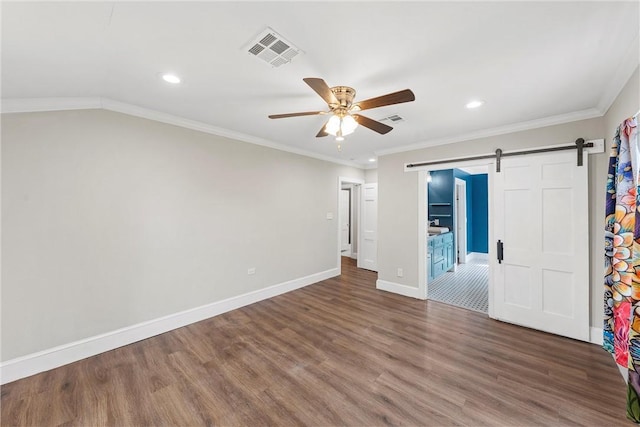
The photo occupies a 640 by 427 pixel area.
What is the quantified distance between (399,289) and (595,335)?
7.63 ft

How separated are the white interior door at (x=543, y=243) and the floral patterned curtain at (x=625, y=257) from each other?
75cm

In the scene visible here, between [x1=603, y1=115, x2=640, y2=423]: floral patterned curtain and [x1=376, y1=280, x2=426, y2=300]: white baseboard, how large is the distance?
218 centimetres

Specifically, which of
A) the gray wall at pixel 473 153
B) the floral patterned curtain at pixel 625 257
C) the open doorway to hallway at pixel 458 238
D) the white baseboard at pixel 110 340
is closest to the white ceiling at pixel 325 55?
the gray wall at pixel 473 153

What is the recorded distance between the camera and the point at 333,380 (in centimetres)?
213

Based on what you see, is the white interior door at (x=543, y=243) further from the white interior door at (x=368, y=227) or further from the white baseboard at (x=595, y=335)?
the white interior door at (x=368, y=227)

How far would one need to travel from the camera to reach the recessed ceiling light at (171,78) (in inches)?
81.0

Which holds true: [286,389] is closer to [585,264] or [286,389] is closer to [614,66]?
[585,264]

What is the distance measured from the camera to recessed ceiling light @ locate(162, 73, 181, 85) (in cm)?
206

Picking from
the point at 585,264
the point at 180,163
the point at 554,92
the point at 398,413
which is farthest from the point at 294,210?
the point at 585,264

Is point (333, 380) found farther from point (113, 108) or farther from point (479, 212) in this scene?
point (479, 212)

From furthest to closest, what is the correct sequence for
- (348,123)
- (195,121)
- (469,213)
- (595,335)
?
1. (469,213)
2. (195,121)
3. (595,335)
4. (348,123)

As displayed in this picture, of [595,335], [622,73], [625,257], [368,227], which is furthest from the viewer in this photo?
[368,227]

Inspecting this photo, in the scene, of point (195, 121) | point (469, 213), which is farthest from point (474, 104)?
point (469, 213)

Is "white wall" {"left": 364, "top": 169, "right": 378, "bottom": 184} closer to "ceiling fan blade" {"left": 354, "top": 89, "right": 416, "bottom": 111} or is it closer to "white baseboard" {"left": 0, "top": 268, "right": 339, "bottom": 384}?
"white baseboard" {"left": 0, "top": 268, "right": 339, "bottom": 384}
